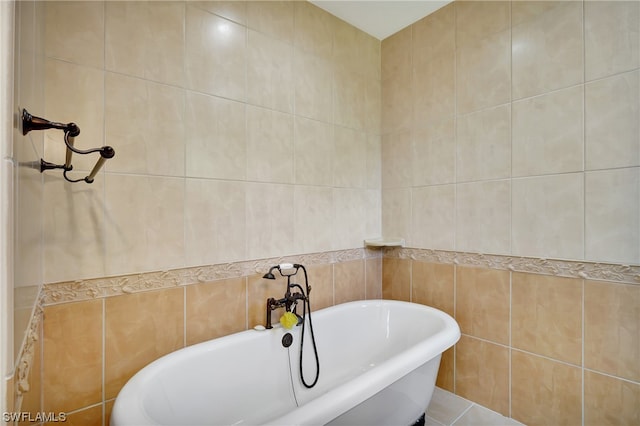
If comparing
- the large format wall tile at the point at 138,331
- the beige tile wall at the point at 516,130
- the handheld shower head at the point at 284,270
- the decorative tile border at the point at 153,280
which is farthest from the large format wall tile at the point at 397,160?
the large format wall tile at the point at 138,331

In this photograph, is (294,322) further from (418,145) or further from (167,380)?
(418,145)

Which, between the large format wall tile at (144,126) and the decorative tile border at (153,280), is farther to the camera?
the large format wall tile at (144,126)

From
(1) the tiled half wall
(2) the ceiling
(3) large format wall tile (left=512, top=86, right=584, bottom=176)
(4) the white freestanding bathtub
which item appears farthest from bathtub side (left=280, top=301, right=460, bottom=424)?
(2) the ceiling

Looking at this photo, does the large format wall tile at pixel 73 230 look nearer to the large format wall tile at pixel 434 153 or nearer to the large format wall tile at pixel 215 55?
the large format wall tile at pixel 215 55

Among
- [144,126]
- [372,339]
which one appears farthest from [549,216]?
Result: [144,126]

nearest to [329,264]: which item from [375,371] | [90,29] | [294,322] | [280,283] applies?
[280,283]

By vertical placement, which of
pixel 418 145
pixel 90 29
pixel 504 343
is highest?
pixel 90 29

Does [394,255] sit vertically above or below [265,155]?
below

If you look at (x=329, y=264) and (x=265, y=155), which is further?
(x=329, y=264)

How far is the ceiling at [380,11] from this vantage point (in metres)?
1.96

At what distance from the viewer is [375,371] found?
43.4 inches

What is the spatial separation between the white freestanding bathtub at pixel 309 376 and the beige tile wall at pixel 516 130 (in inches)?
26.4

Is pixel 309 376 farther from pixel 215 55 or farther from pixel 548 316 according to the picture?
pixel 215 55

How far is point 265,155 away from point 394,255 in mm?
1244
